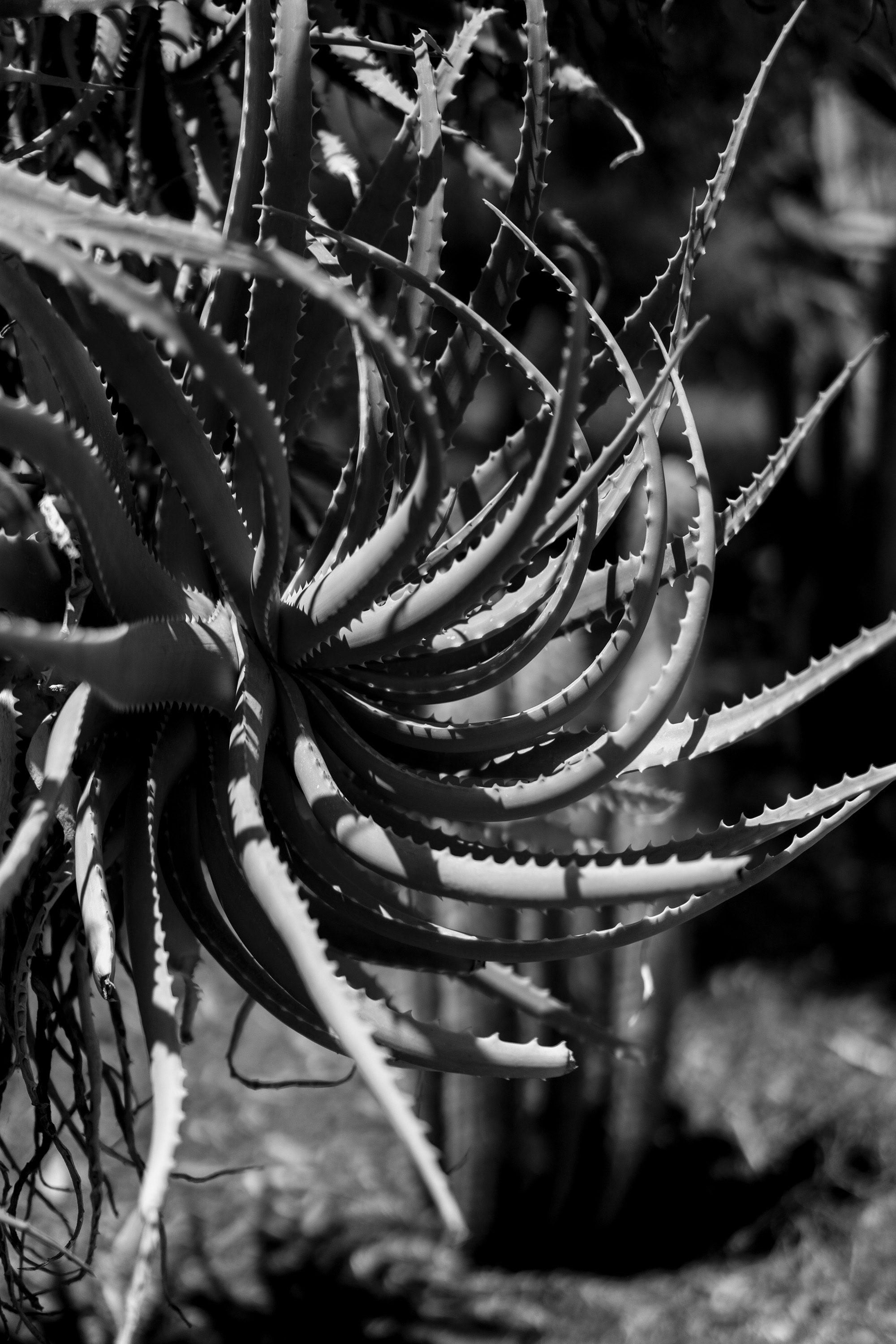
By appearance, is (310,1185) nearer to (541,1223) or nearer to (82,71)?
(541,1223)

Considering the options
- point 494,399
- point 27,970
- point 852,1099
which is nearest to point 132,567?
point 27,970

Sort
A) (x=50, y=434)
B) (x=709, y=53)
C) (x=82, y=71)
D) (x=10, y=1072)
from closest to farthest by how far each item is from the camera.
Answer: (x=50, y=434) → (x=10, y=1072) → (x=82, y=71) → (x=709, y=53)

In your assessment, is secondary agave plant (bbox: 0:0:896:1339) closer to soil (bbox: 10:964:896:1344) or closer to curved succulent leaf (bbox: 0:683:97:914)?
curved succulent leaf (bbox: 0:683:97:914)

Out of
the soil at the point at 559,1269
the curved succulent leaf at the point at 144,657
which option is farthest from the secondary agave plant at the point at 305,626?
the soil at the point at 559,1269

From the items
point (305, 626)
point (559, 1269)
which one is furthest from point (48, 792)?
point (559, 1269)

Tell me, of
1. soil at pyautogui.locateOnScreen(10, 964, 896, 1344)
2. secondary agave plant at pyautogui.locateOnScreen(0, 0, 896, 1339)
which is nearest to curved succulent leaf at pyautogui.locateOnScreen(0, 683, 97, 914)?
secondary agave plant at pyautogui.locateOnScreen(0, 0, 896, 1339)

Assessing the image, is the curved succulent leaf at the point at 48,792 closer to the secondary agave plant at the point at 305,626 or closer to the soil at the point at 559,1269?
the secondary agave plant at the point at 305,626

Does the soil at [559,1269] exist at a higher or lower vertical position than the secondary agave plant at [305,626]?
lower

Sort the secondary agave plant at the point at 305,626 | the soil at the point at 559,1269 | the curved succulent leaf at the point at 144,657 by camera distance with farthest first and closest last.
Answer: the soil at the point at 559,1269 < the secondary agave plant at the point at 305,626 < the curved succulent leaf at the point at 144,657
